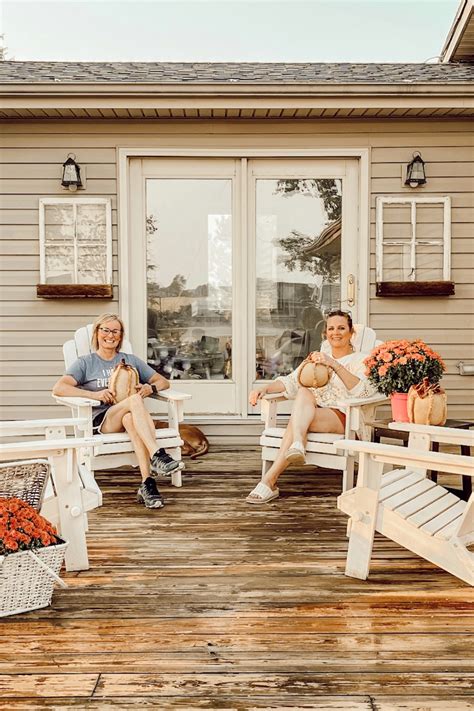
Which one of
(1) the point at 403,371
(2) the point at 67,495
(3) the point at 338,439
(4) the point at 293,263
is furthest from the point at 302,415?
(4) the point at 293,263

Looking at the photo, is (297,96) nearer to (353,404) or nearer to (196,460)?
(353,404)

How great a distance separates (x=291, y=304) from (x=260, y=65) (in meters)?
2.10

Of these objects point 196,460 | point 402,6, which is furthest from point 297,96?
point 402,6

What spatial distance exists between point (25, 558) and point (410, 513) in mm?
1343

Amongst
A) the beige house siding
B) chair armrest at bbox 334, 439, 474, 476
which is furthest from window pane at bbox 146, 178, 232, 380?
chair armrest at bbox 334, 439, 474, 476

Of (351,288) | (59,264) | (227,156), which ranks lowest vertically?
(351,288)

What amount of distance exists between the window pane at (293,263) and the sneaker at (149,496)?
1766mm

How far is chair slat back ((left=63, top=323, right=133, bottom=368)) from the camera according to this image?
429 centimetres

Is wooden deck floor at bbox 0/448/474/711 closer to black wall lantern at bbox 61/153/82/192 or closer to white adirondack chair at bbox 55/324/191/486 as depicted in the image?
white adirondack chair at bbox 55/324/191/486

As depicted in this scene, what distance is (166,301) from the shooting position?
5.20 metres

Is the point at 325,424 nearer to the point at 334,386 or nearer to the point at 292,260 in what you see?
the point at 334,386

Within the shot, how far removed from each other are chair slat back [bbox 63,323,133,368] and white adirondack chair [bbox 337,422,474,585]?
221 cm

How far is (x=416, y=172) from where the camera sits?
494cm

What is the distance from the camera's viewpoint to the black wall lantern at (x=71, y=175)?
489 centimetres
